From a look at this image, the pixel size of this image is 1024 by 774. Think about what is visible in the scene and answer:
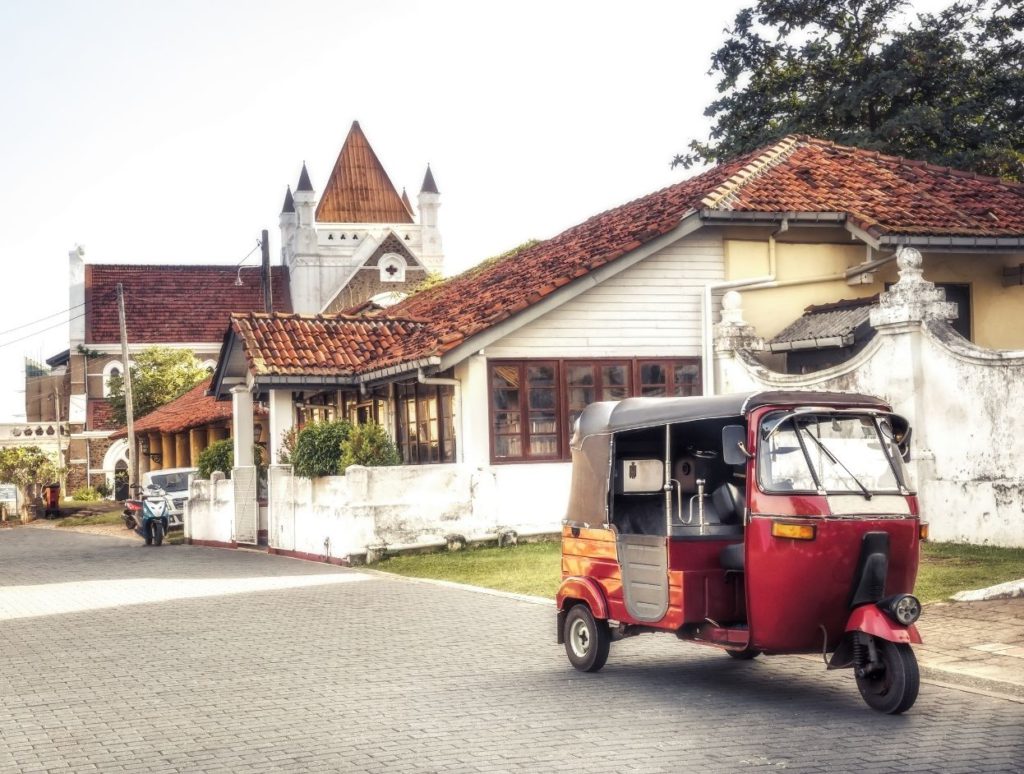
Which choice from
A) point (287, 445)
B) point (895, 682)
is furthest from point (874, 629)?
point (287, 445)

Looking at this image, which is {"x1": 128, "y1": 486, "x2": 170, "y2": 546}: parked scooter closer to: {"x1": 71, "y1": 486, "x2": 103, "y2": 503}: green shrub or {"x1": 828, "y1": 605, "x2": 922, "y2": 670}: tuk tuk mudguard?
{"x1": 828, "y1": 605, "x2": 922, "y2": 670}: tuk tuk mudguard

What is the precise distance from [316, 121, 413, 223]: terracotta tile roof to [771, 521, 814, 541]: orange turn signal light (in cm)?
7304

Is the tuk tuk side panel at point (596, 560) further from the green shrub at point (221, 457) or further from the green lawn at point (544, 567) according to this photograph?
the green shrub at point (221, 457)

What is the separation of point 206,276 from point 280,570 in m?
Result: 56.3

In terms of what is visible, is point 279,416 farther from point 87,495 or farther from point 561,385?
point 87,495

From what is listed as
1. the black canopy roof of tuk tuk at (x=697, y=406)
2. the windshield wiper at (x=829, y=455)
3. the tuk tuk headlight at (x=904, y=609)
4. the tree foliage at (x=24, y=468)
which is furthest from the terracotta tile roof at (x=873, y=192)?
the tree foliage at (x=24, y=468)

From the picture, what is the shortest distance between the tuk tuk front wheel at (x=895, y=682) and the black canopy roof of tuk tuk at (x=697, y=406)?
5.40ft

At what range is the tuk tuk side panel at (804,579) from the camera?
8469 millimetres

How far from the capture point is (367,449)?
21.2 metres

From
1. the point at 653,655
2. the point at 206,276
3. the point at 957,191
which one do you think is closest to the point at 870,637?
the point at 653,655

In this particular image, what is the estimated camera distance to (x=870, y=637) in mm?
8367

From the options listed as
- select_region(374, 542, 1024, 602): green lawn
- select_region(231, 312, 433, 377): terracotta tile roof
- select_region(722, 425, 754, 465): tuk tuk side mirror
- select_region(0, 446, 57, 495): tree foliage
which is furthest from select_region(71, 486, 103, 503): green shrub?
select_region(722, 425, 754, 465): tuk tuk side mirror

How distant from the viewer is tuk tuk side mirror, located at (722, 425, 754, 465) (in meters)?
8.83

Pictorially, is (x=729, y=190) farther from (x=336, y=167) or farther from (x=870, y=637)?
(x=336, y=167)
